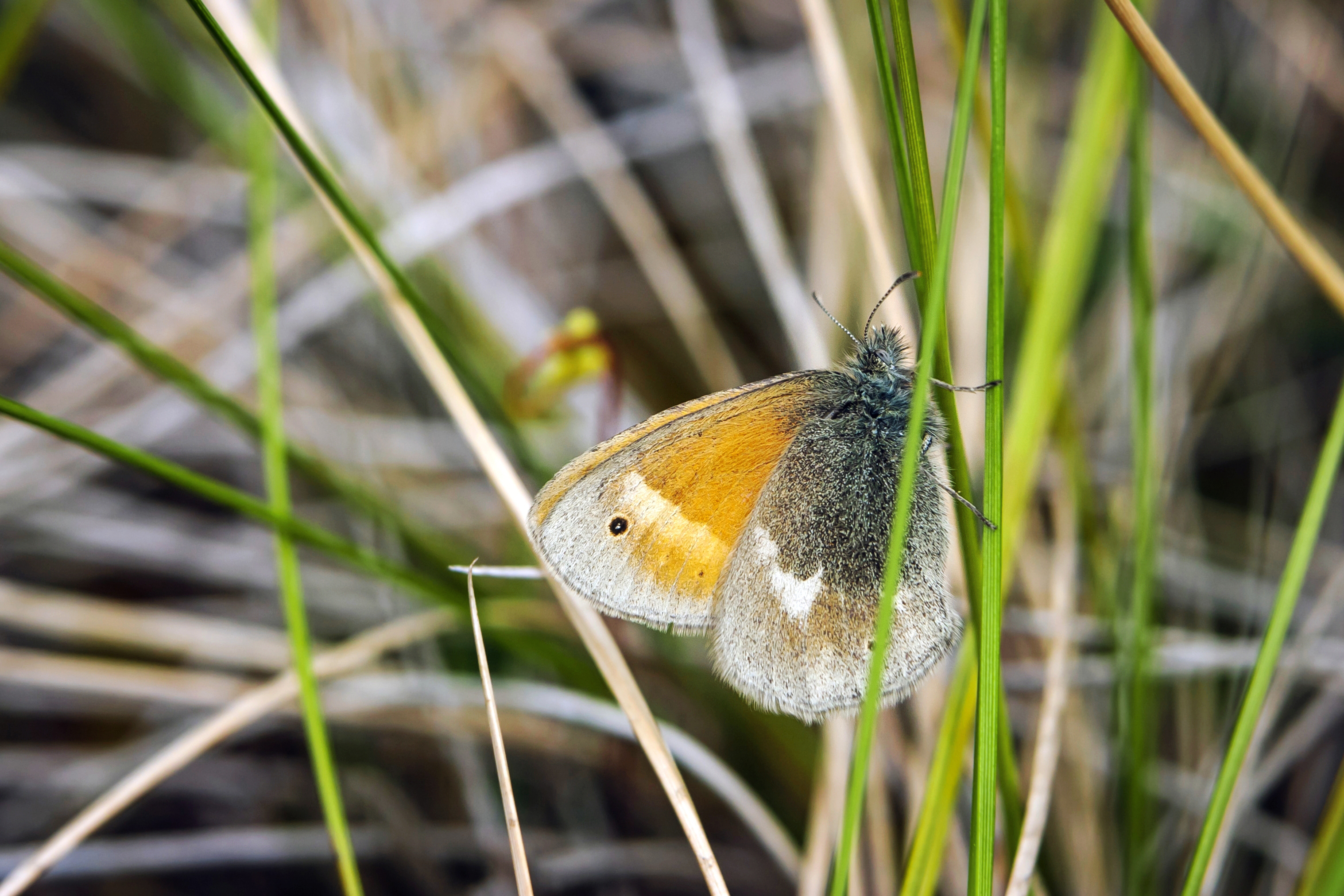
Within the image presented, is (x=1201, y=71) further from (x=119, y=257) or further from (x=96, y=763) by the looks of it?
(x=96, y=763)

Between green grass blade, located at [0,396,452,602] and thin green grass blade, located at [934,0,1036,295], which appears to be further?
thin green grass blade, located at [934,0,1036,295]

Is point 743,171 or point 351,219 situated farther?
point 743,171

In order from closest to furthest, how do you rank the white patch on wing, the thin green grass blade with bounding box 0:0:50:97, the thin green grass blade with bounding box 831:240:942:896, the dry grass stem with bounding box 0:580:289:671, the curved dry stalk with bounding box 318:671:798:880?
the thin green grass blade with bounding box 831:240:942:896 < the white patch on wing < the curved dry stalk with bounding box 318:671:798:880 < the thin green grass blade with bounding box 0:0:50:97 < the dry grass stem with bounding box 0:580:289:671

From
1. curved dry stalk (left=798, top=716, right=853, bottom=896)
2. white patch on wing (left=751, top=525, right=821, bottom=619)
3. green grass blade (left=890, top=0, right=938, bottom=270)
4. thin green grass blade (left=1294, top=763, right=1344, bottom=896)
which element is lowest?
thin green grass blade (left=1294, top=763, right=1344, bottom=896)

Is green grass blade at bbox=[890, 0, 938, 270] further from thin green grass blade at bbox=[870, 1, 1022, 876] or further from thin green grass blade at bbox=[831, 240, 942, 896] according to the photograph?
thin green grass blade at bbox=[831, 240, 942, 896]

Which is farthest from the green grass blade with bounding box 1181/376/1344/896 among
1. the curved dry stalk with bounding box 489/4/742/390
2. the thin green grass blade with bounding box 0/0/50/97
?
the thin green grass blade with bounding box 0/0/50/97

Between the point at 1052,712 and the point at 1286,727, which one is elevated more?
the point at 1286,727

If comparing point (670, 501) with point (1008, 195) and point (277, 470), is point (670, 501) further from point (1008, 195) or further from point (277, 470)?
point (1008, 195)

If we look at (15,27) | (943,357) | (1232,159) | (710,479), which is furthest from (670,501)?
(15,27)
